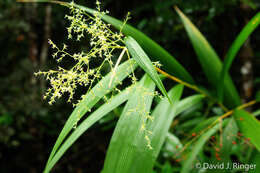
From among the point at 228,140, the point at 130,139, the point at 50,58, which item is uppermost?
the point at 50,58

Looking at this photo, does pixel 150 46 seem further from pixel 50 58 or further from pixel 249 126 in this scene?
pixel 50 58

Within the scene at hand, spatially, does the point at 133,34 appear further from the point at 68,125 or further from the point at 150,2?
the point at 150,2

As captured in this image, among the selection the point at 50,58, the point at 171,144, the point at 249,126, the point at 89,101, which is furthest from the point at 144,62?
the point at 50,58

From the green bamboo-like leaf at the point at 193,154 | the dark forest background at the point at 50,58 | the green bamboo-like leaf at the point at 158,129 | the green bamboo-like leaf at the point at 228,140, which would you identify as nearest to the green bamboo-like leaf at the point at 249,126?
the green bamboo-like leaf at the point at 228,140

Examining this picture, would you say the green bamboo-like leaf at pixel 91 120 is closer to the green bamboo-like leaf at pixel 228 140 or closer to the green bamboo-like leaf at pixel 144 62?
the green bamboo-like leaf at pixel 144 62

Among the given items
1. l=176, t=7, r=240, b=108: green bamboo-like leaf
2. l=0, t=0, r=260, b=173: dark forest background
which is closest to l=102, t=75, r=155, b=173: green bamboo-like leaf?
l=176, t=7, r=240, b=108: green bamboo-like leaf

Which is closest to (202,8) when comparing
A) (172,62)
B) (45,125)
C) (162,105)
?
(172,62)
